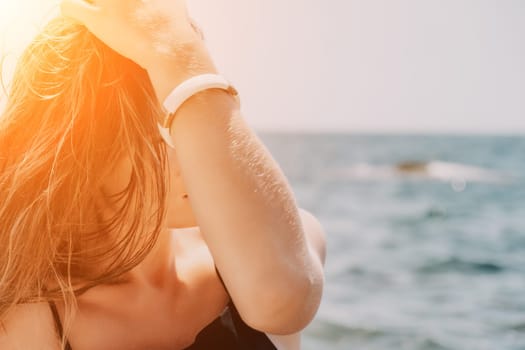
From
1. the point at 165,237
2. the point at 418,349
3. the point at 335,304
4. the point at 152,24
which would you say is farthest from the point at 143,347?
the point at 335,304

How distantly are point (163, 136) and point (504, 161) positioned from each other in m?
43.0

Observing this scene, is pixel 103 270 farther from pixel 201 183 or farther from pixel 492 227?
pixel 492 227

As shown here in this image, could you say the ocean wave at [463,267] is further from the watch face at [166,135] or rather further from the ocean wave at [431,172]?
the ocean wave at [431,172]

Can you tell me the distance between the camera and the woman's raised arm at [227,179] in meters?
1.24

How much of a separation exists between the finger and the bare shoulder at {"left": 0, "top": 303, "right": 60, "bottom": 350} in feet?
1.92

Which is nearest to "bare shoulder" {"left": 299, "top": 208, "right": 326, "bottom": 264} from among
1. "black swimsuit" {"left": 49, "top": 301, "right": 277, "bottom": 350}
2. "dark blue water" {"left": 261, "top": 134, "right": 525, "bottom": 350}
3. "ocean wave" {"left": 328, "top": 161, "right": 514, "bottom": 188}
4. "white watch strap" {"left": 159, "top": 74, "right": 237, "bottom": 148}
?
"black swimsuit" {"left": 49, "top": 301, "right": 277, "bottom": 350}

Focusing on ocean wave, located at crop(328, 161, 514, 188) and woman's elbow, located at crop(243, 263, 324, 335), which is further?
ocean wave, located at crop(328, 161, 514, 188)

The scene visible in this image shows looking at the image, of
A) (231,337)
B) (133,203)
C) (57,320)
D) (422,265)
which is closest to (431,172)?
(422,265)

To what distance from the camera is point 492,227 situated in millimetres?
16562

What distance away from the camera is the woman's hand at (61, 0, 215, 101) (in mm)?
1288

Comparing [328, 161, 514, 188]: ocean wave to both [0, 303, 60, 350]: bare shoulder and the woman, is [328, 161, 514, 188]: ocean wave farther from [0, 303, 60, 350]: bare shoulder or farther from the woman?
[0, 303, 60, 350]: bare shoulder

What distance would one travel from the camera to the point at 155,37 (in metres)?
1.29

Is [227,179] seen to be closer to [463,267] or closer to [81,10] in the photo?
[81,10]

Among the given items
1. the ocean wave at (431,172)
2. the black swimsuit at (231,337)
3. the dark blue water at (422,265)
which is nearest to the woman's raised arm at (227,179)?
the black swimsuit at (231,337)
